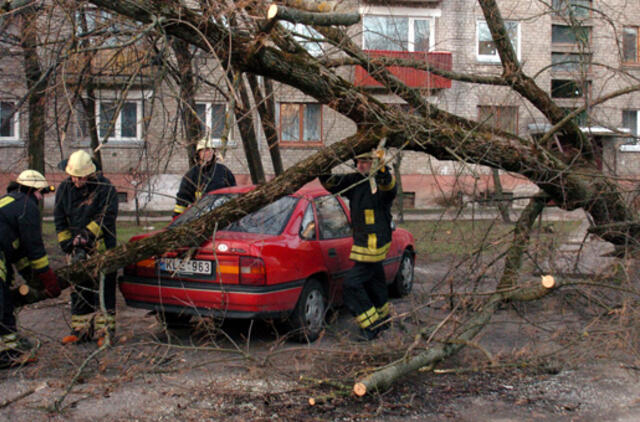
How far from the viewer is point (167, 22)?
4.50 m

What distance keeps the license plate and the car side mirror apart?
3.09 feet

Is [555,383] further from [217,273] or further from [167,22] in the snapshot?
[167,22]

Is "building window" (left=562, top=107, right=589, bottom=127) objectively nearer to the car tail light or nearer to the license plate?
the car tail light

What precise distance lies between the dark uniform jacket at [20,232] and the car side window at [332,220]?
8.07 ft

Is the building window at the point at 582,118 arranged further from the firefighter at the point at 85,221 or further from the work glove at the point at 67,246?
the work glove at the point at 67,246

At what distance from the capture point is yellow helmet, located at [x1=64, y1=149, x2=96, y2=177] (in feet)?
17.9

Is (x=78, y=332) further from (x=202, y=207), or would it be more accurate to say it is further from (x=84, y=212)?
(x=202, y=207)

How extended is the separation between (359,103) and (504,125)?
179 cm

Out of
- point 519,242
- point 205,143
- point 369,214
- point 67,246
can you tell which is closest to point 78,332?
point 67,246

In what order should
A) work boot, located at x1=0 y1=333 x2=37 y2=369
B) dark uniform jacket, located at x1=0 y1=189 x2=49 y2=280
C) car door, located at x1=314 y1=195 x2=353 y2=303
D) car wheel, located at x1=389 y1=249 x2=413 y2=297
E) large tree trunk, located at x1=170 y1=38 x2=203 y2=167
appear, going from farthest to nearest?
car wheel, located at x1=389 y1=249 x2=413 y2=297 < large tree trunk, located at x1=170 y1=38 x2=203 y2=167 < car door, located at x1=314 y1=195 x2=353 y2=303 < dark uniform jacket, located at x1=0 y1=189 x2=49 y2=280 < work boot, located at x1=0 y1=333 x2=37 y2=369

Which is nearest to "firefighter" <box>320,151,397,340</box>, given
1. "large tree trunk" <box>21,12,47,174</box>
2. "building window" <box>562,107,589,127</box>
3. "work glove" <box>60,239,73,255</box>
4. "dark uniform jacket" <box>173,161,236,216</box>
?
"dark uniform jacket" <box>173,161,236,216</box>

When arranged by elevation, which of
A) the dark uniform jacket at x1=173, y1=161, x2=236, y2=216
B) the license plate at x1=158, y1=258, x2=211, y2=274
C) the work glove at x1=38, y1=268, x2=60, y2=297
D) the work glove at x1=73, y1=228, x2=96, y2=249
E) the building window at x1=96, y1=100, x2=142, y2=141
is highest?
the building window at x1=96, y1=100, x2=142, y2=141

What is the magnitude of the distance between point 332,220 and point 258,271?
1.43 meters

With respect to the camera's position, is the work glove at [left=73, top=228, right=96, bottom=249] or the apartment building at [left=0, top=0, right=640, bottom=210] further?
the work glove at [left=73, top=228, right=96, bottom=249]
